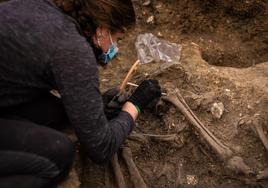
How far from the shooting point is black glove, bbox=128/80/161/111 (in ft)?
10.3

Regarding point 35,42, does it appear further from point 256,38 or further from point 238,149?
point 256,38

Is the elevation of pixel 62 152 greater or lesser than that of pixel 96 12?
lesser

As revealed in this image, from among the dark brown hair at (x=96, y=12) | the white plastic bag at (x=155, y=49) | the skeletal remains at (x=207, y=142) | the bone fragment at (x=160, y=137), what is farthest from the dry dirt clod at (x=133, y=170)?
the white plastic bag at (x=155, y=49)

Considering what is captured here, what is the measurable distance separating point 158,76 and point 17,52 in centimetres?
173

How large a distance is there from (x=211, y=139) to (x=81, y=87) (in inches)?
49.6

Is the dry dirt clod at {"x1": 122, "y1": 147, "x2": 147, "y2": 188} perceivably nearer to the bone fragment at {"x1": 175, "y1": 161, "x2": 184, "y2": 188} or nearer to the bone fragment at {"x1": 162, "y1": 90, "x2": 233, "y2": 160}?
the bone fragment at {"x1": 175, "y1": 161, "x2": 184, "y2": 188}

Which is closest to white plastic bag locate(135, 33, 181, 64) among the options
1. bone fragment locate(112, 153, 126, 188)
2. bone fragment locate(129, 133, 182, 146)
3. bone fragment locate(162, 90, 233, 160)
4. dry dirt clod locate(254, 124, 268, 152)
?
bone fragment locate(162, 90, 233, 160)

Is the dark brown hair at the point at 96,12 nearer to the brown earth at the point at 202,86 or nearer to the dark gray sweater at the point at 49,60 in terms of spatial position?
the dark gray sweater at the point at 49,60

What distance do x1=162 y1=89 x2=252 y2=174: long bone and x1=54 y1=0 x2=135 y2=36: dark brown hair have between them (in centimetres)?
114

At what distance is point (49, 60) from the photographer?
2396mm

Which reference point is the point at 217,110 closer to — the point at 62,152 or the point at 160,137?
the point at 160,137

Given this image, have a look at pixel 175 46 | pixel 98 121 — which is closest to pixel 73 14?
pixel 98 121

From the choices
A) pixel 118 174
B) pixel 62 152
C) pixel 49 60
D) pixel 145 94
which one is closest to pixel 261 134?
pixel 145 94

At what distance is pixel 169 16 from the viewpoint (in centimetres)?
471
